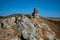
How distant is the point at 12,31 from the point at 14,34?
45.1 inches

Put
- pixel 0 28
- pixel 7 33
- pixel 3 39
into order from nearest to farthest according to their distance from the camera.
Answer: pixel 3 39 → pixel 7 33 → pixel 0 28

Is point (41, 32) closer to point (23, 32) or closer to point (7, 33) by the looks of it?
point (23, 32)

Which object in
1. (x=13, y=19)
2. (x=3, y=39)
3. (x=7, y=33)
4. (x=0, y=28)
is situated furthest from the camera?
(x=13, y=19)

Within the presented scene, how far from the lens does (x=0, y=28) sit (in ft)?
95.1

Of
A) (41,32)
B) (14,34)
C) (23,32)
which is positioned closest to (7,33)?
(14,34)

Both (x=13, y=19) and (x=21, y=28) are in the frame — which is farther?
(x=13, y=19)

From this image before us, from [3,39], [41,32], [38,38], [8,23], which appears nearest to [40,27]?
[41,32]

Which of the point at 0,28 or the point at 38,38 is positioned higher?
the point at 0,28

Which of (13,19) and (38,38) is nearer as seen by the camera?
(38,38)

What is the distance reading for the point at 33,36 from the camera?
26719 millimetres

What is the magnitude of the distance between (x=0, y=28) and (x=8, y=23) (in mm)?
2171

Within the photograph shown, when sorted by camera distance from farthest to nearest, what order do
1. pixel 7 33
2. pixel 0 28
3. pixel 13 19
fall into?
pixel 13 19 < pixel 0 28 < pixel 7 33

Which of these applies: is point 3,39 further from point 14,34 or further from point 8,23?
point 8,23

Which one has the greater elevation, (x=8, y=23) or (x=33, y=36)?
(x=8, y=23)
